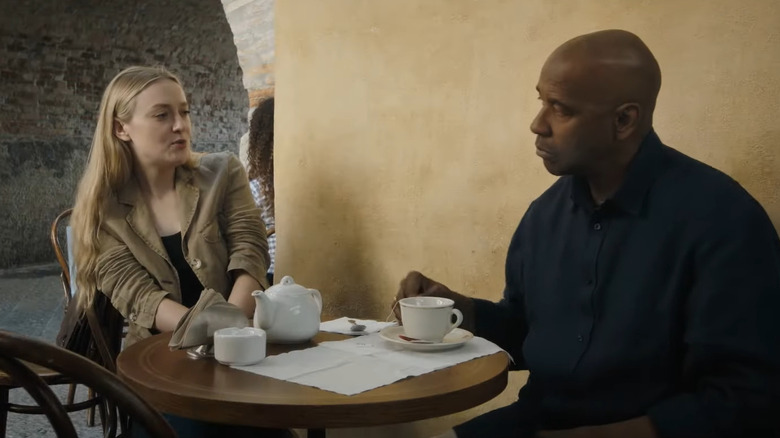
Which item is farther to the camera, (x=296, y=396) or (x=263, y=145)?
(x=263, y=145)

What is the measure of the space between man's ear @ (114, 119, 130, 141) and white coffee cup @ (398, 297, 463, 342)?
1427 mm

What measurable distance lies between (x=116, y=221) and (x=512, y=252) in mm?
1371

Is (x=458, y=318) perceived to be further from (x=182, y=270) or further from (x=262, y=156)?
(x=262, y=156)

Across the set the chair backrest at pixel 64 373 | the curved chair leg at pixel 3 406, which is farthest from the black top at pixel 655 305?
the curved chair leg at pixel 3 406

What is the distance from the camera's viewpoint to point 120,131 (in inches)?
103

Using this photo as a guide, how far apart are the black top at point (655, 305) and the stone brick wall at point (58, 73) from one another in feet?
28.2

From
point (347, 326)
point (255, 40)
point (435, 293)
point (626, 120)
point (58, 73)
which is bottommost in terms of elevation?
point (347, 326)

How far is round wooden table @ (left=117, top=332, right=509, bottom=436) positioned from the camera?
1273mm

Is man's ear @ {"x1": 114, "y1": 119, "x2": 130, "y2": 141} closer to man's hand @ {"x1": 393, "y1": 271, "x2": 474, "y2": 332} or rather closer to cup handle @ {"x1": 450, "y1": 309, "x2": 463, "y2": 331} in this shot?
man's hand @ {"x1": 393, "y1": 271, "x2": 474, "y2": 332}

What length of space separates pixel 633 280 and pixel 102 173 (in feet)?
5.94

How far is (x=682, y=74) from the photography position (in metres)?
1.80

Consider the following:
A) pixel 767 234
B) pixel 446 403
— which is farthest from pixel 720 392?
pixel 446 403

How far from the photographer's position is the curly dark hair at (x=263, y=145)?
3.69 meters

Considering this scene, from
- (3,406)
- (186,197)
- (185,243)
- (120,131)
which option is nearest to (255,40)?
(120,131)
